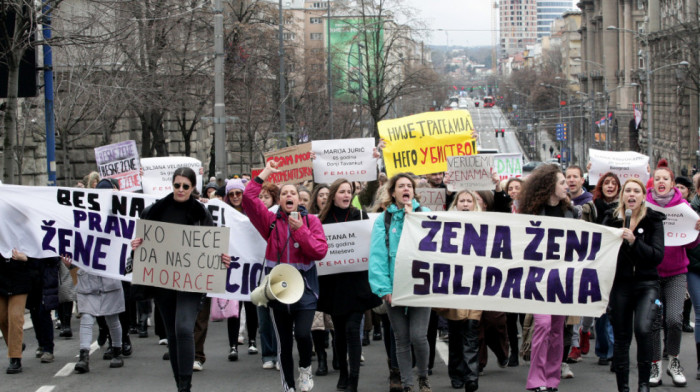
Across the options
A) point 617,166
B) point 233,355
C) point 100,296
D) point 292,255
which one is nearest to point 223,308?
point 233,355

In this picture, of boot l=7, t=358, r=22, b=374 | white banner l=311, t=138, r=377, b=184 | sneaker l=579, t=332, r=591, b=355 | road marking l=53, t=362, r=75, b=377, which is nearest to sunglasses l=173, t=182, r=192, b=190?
road marking l=53, t=362, r=75, b=377

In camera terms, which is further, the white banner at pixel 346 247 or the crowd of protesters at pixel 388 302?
the white banner at pixel 346 247

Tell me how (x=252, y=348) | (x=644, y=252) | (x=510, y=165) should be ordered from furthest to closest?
(x=510, y=165) → (x=252, y=348) → (x=644, y=252)

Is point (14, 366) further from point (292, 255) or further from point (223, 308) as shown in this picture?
point (292, 255)

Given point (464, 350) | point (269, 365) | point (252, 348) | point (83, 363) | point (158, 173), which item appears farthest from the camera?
point (158, 173)

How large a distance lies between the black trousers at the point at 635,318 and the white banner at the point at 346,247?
2.14m

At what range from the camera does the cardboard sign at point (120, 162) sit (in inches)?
632

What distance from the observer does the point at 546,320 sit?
852cm

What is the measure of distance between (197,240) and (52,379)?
8.00 ft

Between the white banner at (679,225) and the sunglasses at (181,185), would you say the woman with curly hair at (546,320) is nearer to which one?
the white banner at (679,225)

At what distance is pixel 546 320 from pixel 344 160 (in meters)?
6.15

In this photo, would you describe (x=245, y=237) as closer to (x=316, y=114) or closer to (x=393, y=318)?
(x=393, y=318)

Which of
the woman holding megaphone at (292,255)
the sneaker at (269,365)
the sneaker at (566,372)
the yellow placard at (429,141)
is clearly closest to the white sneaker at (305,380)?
the woman holding megaphone at (292,255)

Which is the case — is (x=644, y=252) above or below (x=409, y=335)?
above
